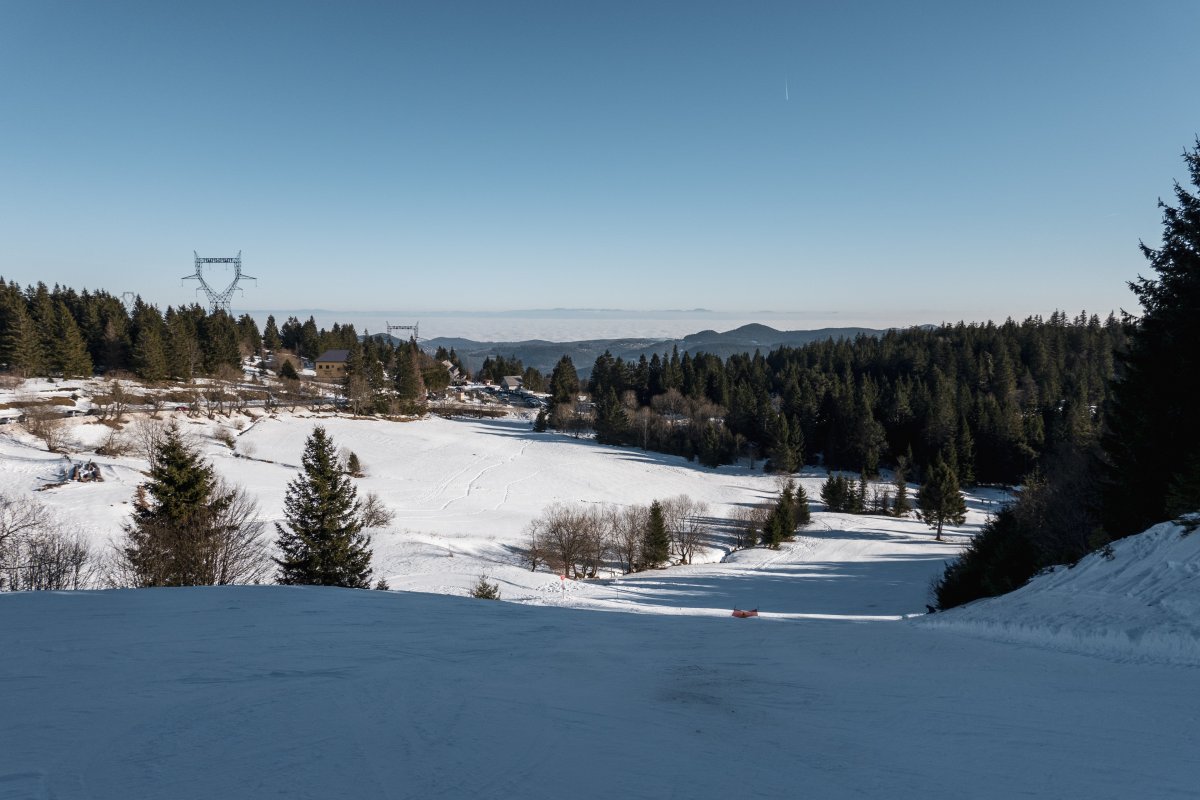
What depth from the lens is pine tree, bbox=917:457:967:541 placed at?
5438 cm

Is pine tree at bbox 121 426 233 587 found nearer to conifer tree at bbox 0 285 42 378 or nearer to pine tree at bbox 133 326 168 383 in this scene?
pine tree at bbox 133 326 168 383

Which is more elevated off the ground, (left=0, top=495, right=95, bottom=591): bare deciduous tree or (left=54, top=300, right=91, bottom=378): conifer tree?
(left=54, top=300, right=91, bottom=378): conifer tree

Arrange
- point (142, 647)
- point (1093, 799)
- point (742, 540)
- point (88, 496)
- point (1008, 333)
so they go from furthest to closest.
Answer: point (1008, 333) → point (742, 540) → point (88, 496) → point (142, 647) → point (1093, 799)

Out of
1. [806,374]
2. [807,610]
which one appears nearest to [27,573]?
[807,610]

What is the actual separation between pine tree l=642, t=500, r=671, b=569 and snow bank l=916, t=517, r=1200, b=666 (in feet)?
108

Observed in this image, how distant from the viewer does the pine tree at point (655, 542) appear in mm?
43688

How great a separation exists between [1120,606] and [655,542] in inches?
1433

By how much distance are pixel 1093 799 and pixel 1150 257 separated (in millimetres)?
19920

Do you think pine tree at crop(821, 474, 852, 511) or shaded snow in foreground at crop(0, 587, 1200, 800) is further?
pine tree at crop(821, 474, 852, 511)

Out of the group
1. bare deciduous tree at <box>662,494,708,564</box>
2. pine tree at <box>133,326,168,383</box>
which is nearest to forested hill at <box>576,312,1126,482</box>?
bare deciduous tree at <box>662,494,708,564</box>

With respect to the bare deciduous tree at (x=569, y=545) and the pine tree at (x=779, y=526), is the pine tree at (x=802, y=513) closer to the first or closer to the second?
the pine tree at (x=779, y=526)

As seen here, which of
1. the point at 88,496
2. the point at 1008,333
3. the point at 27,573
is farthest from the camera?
the point at 1008,333

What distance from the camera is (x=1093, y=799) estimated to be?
160 inches

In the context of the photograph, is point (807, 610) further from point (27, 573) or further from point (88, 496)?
point (88, 496)
